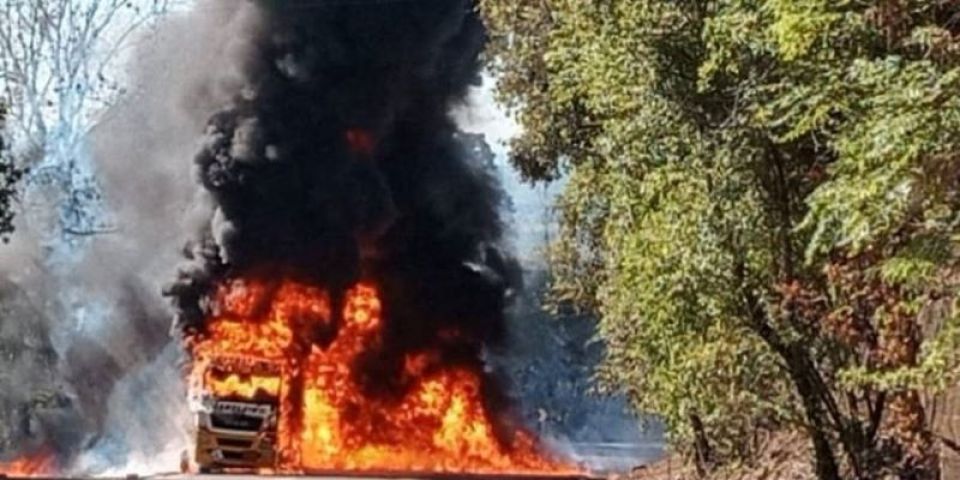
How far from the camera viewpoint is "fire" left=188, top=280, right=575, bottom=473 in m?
23.6

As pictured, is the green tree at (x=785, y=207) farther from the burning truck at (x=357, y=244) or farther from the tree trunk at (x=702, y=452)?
the burning truck at (x=357, y=244)

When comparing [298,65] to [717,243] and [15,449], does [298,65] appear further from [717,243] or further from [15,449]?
[717,243]

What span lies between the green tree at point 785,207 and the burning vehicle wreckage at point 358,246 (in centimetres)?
1400

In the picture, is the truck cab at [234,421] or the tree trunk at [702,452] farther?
the truck cab at [234,421]

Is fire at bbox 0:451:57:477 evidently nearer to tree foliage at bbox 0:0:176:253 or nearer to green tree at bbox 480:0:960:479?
tree foliage at bbox 0:0:176:253

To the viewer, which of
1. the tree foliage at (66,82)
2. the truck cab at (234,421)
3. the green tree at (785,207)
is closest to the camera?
the green tree at (785,207)

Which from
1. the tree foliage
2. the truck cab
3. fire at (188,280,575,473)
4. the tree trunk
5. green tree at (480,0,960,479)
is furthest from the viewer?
the tree foliage

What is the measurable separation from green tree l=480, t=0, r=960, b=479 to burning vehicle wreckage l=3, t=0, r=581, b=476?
14.0 m

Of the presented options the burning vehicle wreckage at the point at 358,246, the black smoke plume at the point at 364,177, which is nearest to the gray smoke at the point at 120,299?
the burning vehicle wreckage at the point at 358,246

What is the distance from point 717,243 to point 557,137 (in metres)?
6.82

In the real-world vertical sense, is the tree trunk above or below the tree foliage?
below

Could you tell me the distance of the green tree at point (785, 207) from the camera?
4863 mm

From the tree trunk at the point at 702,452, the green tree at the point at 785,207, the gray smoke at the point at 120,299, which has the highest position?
the gray smoke at the point at 120,299

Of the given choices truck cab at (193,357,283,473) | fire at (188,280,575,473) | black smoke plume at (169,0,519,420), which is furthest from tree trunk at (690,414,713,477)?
black smoke plume at (169,0,519,420)
